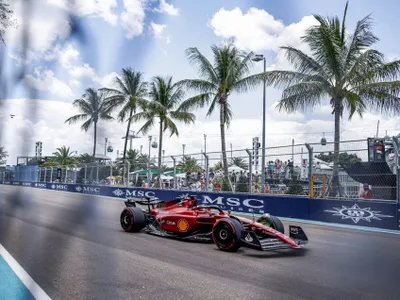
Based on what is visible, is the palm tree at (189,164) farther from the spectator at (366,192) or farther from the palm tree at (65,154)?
the palm tree at (65,154)

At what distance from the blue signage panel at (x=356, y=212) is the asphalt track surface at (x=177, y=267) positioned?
329cm

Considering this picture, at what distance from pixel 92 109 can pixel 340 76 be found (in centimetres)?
1584

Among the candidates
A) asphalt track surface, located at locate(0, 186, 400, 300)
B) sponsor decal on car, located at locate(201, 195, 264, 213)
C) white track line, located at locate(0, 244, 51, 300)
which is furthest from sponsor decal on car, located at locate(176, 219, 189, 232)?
sponsor decal on car, located at locate(201, 195, 264, 213)

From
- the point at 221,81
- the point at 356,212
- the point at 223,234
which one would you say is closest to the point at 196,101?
the point at 221,81

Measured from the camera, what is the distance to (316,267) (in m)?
5.56

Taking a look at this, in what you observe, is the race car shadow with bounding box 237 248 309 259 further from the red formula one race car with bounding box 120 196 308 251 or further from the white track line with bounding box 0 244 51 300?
the white track line with bounding box 0 244 51 300

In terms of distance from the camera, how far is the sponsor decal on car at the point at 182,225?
7.64 m

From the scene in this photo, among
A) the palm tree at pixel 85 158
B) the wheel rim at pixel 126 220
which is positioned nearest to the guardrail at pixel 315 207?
the wheel rim at pixel 126 220

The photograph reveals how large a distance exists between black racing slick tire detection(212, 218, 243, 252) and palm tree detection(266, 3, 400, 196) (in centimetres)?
979

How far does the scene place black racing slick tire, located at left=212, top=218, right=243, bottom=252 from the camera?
257 inches

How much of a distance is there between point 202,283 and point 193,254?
1.85 metres

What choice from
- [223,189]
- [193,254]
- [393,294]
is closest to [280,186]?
[223,189]

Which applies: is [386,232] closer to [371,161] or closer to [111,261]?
[371,161]

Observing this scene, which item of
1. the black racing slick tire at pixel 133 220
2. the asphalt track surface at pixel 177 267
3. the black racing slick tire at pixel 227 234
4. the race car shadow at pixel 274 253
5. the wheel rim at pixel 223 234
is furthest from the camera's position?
the black racing slick tire at pixel 133 220
